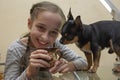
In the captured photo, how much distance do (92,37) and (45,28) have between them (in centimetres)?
31

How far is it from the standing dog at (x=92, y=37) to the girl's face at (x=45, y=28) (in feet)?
0.68

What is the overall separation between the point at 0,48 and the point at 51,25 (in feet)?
4.69

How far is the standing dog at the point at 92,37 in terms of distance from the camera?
92cm

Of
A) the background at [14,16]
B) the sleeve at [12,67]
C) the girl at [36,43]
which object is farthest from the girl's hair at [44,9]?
the background at [14,16]

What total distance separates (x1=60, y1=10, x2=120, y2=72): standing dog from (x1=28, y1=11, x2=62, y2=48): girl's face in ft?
0.68

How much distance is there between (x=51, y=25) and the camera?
2.23 feet

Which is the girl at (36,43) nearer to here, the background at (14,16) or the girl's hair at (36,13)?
the girl's hair at (36,13)

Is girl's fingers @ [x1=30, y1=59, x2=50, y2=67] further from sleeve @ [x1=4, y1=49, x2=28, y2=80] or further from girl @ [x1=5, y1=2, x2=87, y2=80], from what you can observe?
sleeve @ [x1=4, y1=49, x2=28, y2=80]

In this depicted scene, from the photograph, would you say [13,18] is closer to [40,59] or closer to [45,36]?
[45,36]

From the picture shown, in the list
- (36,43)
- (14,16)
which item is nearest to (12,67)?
(36,43)

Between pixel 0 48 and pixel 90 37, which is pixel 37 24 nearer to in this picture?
pixel 90 37

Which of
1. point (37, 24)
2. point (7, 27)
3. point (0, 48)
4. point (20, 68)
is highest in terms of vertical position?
point (37, 24)

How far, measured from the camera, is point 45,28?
680mm

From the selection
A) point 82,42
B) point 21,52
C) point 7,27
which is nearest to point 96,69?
point 82,42
